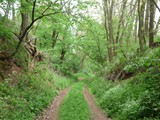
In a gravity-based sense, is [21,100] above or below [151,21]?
below

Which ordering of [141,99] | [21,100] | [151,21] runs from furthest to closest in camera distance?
[151,21], [21,100], [141,99]

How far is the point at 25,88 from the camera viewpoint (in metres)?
10.1

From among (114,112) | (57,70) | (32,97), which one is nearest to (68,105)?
(32,97)

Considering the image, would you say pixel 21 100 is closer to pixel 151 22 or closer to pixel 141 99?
pixel 141 99

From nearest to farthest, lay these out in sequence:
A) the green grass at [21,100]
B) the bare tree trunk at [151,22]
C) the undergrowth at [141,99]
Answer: the undergrowth at [141,99]
the green grass at [21,100]
the bare tree trunk at [151,22]

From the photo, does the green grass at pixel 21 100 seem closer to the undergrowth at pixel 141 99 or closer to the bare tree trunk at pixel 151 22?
the undergrowth at pixel 141 99

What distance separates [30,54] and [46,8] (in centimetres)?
617

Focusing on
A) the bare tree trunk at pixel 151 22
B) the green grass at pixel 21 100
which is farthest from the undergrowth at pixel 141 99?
the green grass at pixel 21 100

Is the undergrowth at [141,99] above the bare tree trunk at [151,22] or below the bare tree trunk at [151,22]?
below

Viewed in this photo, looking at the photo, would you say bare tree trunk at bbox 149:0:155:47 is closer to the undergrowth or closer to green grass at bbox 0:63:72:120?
the undergrowth

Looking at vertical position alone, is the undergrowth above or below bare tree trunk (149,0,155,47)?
below

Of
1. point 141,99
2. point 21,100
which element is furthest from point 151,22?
point 21,100

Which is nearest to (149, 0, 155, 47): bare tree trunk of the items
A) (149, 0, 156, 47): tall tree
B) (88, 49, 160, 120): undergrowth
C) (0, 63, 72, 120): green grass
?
(149, 0, 156, 47): tall tree

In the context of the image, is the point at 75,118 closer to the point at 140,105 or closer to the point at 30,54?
the point at 140,105
